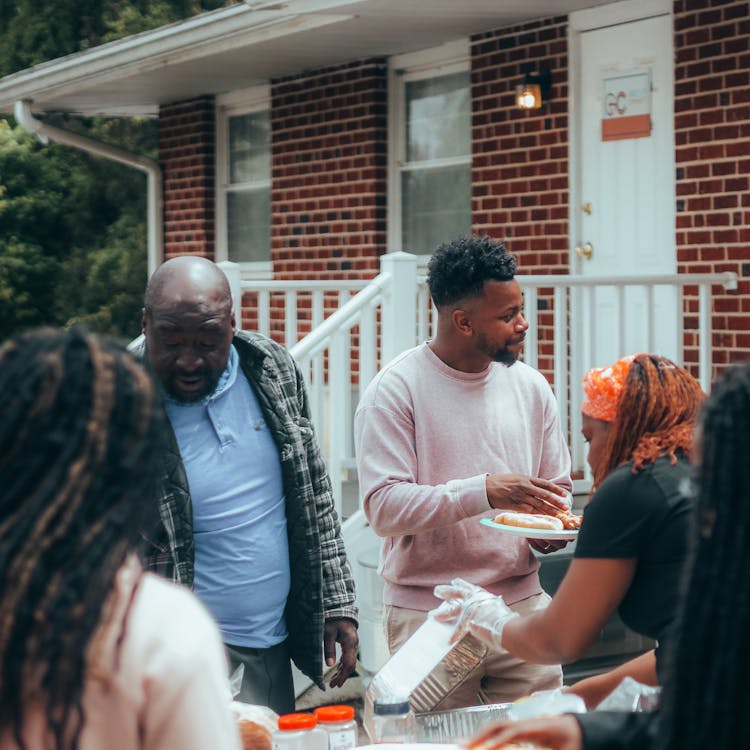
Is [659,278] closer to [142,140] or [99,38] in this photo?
[142,140]

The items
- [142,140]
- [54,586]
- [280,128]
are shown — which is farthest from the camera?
[142,140]

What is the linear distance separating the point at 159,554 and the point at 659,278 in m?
4.38

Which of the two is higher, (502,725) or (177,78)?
(177,78)

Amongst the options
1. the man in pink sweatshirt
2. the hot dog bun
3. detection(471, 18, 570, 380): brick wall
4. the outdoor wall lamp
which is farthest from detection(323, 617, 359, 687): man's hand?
the outdoor wall lamp

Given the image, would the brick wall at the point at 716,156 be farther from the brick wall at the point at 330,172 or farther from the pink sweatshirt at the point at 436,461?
the pink sweatshirt at the point at 436,461

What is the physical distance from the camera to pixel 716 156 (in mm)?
7441

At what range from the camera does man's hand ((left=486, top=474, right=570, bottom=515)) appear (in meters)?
3.40

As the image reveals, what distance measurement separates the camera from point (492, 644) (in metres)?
2.94

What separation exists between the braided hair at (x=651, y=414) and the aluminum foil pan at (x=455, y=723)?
2.19 feet

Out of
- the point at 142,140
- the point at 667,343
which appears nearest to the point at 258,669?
the point at 667,343

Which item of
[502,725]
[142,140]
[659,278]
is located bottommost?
[502,725]

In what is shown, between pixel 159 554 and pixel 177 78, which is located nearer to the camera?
pixel 159 554

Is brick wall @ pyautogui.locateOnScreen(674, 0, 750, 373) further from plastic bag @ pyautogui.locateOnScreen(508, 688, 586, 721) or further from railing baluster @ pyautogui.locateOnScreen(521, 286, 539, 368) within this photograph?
plastic bag @ pyautogui.locateOnScreen(508, 688, 586, 721)

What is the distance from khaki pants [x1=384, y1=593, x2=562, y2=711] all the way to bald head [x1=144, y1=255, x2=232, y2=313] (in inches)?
40.2
